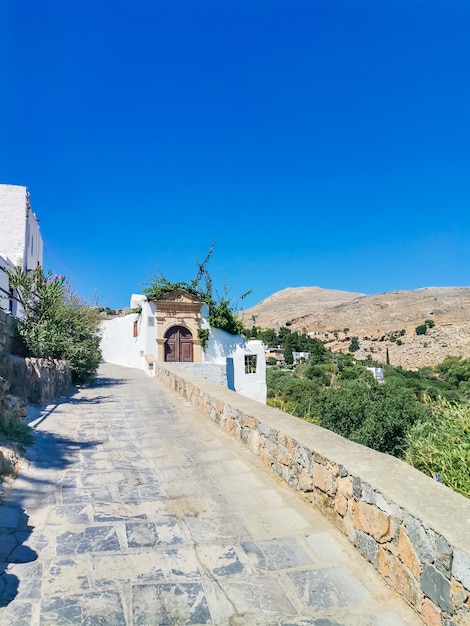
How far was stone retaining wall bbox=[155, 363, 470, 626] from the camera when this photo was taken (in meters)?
1.93

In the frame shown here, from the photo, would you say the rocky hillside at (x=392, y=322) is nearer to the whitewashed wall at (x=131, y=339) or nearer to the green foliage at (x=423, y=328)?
the green foliage at (x=423, y=328)

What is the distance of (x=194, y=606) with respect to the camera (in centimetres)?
225

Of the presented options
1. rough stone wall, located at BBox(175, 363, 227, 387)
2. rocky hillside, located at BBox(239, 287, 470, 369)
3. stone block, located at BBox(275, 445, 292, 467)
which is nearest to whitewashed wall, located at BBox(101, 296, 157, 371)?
rough stone wall, located at BBox(175, 363, 227, 387)

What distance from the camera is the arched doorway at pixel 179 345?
18.9 metres

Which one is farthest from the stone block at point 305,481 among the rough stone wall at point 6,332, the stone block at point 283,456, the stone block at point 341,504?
the rough stone wall at point 6,332

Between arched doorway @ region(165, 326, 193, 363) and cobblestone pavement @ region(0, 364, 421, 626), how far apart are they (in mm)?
13918

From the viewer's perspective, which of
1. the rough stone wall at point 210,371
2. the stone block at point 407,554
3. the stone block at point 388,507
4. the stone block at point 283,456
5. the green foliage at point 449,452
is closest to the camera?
the stone block at point 407,554

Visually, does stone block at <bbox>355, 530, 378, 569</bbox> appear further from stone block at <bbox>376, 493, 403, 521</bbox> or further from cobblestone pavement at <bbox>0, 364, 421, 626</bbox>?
stone block at <bbox>376, 493, 403, 521</bbox>

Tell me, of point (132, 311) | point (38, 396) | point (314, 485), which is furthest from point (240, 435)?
point (132, 311)

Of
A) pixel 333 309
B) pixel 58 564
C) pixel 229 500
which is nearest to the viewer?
pixel 58 564

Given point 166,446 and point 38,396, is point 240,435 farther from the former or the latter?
point 38,396

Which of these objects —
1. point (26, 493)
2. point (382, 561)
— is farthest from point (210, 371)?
point (382, 561)

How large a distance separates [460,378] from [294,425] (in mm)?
32064

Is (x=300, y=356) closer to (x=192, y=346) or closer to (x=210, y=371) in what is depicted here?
(x=192, y=346)
